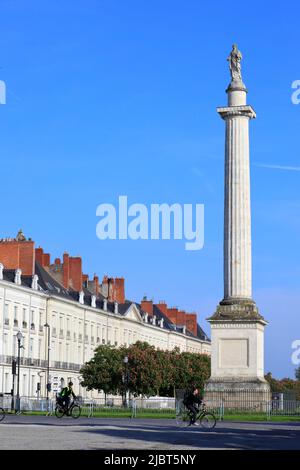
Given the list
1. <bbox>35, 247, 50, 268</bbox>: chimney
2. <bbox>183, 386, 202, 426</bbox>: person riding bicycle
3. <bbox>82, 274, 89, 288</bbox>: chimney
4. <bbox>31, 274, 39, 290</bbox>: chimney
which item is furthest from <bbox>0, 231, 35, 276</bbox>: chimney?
<bbox>183, 386, 202, 426</bbox>: person riding bicycle

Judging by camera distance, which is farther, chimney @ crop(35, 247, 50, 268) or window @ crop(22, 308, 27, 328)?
chimney @ crop(35, 247, 50, 268)

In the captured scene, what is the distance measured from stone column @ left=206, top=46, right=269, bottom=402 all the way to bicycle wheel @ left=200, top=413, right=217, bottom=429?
980cm

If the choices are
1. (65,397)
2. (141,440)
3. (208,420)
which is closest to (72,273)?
(65,397)

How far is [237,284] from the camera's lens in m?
46.6

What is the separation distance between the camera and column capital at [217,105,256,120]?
47344mm

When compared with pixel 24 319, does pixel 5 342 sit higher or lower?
lower

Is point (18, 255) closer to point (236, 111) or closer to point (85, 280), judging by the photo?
point (85, 280)

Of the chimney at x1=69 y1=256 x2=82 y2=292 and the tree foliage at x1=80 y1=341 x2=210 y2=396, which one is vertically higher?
the chimney at x1=69 y1=256 x2=82 y2=292

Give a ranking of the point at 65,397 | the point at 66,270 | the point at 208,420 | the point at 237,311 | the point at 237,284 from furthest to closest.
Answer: the point at 66,270 → the point at 237,284 → the point at 237,311 → the point at 65,397 → the point at 208,420

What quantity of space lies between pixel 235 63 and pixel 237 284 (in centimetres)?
1125

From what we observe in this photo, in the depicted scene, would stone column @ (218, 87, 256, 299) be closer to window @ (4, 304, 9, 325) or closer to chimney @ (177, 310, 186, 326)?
window @ (4, 304, 9, 325)

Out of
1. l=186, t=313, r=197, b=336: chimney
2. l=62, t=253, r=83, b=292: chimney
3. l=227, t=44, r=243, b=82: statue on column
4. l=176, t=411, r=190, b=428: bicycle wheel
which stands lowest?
l=176, t=411, r=190, b=428: bicycle wheel

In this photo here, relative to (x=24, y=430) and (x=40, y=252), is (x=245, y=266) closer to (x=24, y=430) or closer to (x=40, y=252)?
(x=24, y=430)
